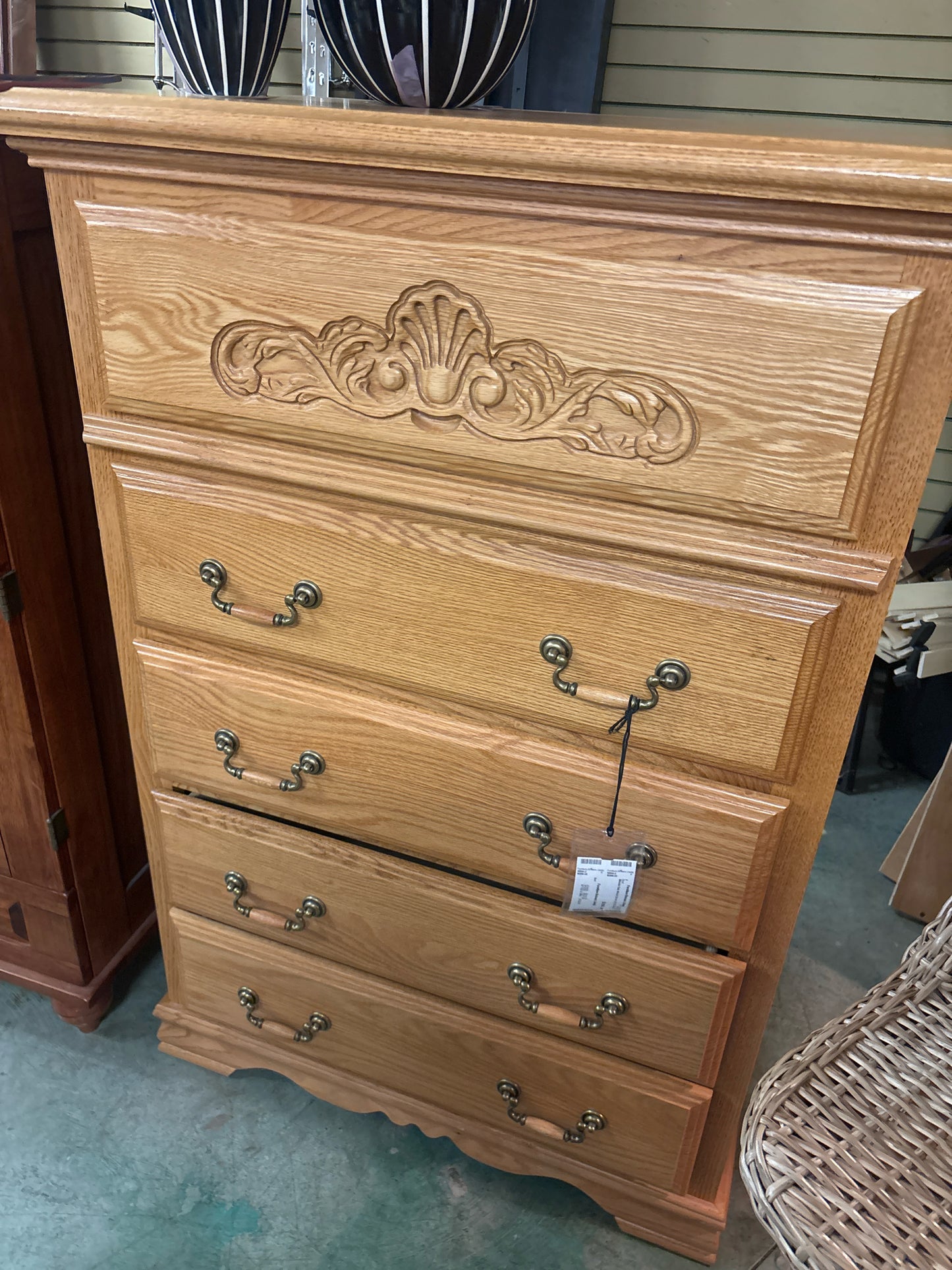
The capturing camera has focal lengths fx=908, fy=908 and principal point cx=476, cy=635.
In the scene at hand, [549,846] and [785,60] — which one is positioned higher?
[785,60]

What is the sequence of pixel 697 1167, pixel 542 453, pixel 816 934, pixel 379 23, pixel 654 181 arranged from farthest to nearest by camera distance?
pixel 816 934 → pixel 697 1167 → pixel 379 23 → pixel 542 453 → pixel 654 181

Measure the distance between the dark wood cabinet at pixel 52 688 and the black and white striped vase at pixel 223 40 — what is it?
230 mm

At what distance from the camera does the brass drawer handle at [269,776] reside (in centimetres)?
103

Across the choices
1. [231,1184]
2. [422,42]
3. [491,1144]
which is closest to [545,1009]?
[491,1144]

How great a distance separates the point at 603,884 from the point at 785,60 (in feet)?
4.80

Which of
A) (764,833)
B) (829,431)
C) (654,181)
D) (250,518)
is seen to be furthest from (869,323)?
(250,518)

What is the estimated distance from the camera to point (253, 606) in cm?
96

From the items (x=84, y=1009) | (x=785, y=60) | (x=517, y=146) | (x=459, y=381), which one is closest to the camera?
(x=517, y=146)

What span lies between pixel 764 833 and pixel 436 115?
692mm

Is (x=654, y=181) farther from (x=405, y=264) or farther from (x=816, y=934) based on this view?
(x=816, y=934)

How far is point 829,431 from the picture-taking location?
70 centimetres

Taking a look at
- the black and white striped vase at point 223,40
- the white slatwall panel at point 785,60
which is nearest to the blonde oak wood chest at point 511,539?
the black and white striped vase at point 223,40


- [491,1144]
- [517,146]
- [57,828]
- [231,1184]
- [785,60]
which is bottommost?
[231,1184]

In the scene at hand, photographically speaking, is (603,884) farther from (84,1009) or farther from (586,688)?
(84,1009)
